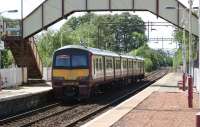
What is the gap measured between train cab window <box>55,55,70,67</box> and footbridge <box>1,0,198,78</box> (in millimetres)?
16001

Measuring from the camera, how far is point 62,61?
1309 inches

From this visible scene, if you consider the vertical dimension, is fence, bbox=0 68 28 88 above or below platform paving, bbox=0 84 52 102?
above

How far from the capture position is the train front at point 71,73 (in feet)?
107

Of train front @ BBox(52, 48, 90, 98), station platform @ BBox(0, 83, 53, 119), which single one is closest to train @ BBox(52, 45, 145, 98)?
train front @ BBox(52, 48, 90, 98)

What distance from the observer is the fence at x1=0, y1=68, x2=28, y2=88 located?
46.8 m

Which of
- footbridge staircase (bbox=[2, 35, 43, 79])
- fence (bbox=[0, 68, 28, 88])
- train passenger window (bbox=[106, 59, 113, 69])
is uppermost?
footbridge staircase (bbox=[2, 35, 43, 79])

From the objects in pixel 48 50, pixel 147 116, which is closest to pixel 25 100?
pixel 147 116

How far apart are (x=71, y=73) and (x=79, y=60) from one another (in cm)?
82

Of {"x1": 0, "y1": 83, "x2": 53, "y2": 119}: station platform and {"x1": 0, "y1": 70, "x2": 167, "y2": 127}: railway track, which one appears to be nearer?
{"x1": 0, "y1": 70, "x2": 167, "y2": 127}: railway track

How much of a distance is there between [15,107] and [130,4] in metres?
22.4

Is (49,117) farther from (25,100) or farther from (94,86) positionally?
(94,86)

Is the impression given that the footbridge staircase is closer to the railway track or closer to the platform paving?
the platform paving

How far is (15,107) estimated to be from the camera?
2791cm

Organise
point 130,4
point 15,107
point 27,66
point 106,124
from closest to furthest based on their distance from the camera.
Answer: point 106,124
point 15,107
point 130,4
point 27,66
